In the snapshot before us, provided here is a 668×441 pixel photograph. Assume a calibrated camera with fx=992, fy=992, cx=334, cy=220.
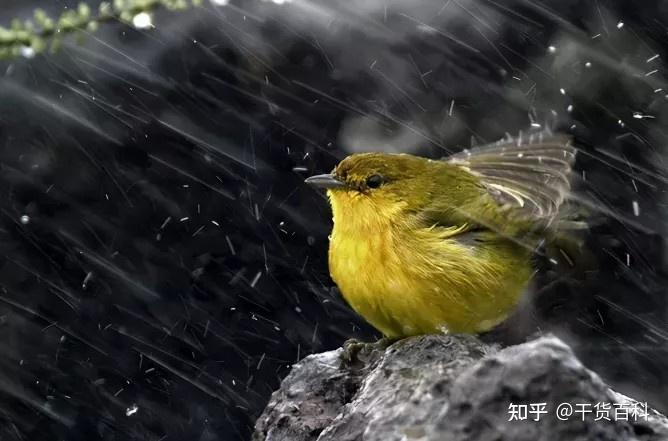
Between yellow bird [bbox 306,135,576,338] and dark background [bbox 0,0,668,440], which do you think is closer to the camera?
yellow bird [bbox 306,135,576,338]

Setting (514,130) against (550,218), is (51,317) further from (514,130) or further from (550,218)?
(550,218)

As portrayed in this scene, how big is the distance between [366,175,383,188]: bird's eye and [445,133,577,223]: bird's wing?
35cm

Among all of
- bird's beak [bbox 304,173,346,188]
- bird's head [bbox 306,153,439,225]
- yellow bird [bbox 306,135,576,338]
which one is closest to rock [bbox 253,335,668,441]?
yellow bird [bbox 306,135,576,338]

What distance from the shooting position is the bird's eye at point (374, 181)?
280 centimetres

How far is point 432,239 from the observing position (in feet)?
8.66

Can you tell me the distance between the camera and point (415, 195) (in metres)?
2.76

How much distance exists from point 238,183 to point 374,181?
174cm

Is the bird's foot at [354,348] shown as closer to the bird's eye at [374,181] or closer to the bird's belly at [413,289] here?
the bird's belly at [413,289]

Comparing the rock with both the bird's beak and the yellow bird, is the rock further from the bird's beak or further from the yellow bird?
the bird's beak

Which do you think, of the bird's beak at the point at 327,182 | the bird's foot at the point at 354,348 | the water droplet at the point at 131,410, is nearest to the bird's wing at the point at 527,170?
the bird's beak at the point at 327,182

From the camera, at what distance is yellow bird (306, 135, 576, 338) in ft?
8.28

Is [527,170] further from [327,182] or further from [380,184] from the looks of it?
[327,182]

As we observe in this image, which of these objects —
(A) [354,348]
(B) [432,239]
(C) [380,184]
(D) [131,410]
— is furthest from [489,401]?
(D) [131,410]

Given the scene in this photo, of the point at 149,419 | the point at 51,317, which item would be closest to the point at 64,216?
the point at 51,317
